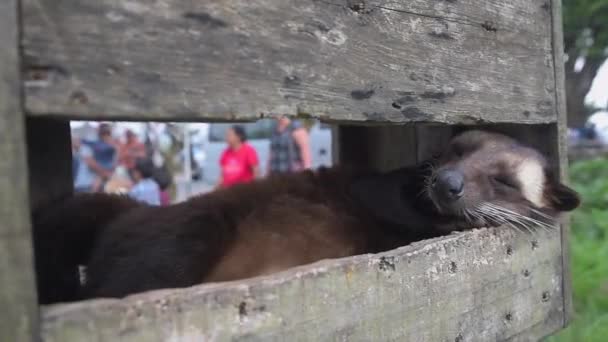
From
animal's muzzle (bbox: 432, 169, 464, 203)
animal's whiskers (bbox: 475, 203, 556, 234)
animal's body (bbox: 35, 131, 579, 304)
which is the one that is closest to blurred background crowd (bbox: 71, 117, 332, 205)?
animal's body (bbox: 35, 131, 579, 304)

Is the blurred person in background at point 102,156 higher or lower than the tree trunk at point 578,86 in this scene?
lower

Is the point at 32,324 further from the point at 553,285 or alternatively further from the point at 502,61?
the point at 553,285

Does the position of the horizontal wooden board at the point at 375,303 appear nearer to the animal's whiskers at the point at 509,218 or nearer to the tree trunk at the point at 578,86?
the animal's whiskers at the point at 509,218

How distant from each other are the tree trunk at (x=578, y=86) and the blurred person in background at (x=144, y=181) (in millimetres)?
7245

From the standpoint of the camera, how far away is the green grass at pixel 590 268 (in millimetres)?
3352

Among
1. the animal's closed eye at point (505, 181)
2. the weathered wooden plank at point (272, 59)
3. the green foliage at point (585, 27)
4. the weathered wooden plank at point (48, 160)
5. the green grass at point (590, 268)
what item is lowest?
the green grass at point (590, 268)

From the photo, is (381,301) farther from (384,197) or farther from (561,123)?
(561,123)

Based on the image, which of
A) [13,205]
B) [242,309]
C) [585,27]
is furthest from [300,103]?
[585,27]

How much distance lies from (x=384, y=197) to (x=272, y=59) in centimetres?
132

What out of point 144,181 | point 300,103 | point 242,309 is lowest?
point 144,181

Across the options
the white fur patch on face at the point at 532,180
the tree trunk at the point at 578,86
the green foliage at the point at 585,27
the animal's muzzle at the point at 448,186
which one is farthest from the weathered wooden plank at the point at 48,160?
the tree trunk at the point at 578,86

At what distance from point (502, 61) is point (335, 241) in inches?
38.6

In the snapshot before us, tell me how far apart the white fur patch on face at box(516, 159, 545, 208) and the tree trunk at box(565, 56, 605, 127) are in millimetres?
8562

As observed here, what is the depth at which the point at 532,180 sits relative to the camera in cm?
295
